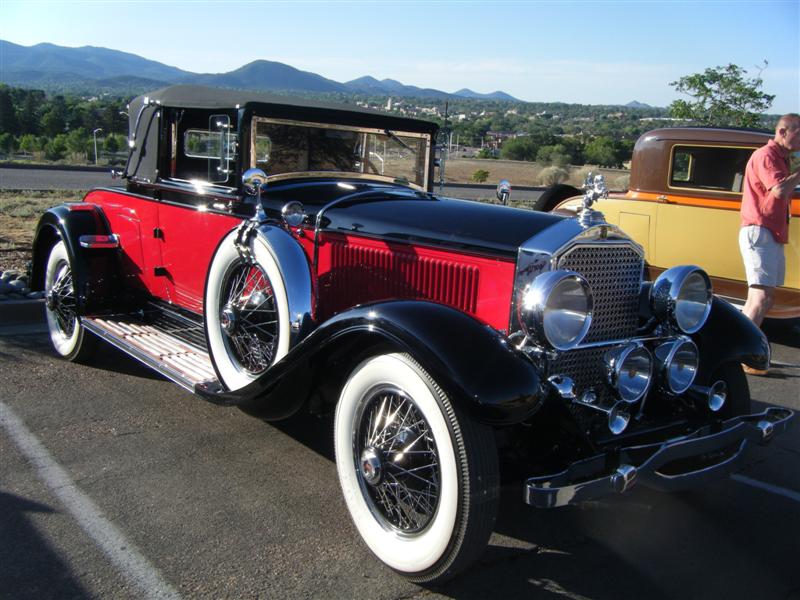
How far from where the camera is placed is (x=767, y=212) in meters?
5.12

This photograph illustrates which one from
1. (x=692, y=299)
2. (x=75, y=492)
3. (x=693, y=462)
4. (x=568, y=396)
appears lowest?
(x=75, y=492)

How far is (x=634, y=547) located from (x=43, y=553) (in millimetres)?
2333

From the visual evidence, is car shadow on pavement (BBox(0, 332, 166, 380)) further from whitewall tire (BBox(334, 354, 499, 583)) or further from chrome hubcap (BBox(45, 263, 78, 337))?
whitewall tire (BBox(334, 354, 499, 583))

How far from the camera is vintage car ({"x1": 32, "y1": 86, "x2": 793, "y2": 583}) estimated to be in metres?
2.45

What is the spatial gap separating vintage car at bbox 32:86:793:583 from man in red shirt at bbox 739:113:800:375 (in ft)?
6.45

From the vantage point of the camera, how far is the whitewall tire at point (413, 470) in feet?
7.70

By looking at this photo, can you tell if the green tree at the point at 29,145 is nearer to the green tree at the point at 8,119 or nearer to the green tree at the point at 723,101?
the green tree at the point at 8,119

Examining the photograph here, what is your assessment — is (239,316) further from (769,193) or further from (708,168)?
(708,168)

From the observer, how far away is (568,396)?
2.58 metres

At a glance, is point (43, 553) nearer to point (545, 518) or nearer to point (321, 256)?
point (321, 256)

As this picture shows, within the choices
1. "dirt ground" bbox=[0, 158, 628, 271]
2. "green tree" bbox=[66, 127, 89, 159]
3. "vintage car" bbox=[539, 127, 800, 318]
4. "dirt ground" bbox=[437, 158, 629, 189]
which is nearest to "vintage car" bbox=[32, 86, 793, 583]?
"vintage car" bbox=[539, 127, 800, 318]

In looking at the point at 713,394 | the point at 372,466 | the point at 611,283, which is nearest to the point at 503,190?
the point at 611,283

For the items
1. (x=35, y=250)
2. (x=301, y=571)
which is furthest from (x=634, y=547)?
(x=35, y=250)

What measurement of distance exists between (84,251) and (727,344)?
4.15m
